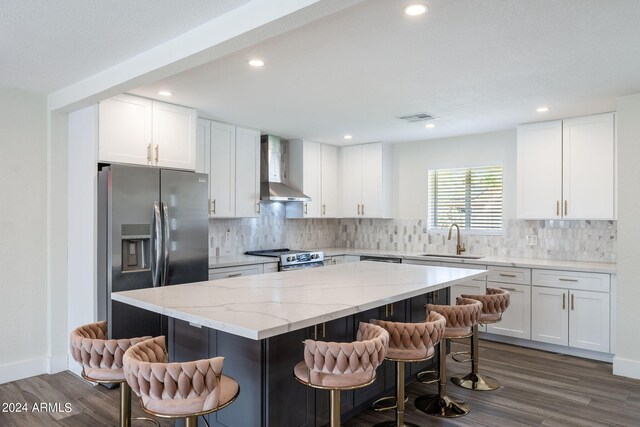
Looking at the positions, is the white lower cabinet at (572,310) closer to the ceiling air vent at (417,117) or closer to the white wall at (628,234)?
the white wall at (628,234)

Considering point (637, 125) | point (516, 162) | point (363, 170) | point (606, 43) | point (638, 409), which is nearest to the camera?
point (606, 43)

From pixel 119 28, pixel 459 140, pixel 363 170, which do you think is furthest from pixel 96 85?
pixel 459 140

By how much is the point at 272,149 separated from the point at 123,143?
2157 millimetres

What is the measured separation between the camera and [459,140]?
18.7ft

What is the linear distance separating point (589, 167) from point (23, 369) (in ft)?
18.4

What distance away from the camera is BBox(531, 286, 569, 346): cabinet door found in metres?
4.32

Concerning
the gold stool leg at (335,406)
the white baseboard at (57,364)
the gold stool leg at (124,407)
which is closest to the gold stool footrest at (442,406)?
the gold stool leg at (335,406)

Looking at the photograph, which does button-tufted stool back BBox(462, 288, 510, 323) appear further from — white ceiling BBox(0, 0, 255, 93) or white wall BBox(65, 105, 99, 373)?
white wall BBox(65, 105, 99, 373)

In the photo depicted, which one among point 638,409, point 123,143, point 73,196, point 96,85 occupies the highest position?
point 96,85

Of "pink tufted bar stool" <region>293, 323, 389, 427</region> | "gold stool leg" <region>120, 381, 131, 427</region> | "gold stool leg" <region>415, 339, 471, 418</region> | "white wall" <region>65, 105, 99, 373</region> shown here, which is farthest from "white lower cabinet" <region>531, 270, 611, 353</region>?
"white wall" <region>65, 105, 99, 373</region>

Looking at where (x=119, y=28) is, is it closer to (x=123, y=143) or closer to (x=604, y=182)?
(x=123, y=143)

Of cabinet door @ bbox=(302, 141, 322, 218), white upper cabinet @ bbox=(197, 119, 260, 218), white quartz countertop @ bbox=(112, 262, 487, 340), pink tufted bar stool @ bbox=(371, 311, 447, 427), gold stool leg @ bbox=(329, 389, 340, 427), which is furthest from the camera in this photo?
cabinet door @ bbox=(302, 141, 322, 218)

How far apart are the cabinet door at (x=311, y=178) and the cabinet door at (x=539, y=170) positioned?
2.59 m

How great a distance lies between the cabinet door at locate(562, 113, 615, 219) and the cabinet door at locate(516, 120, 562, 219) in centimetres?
8
